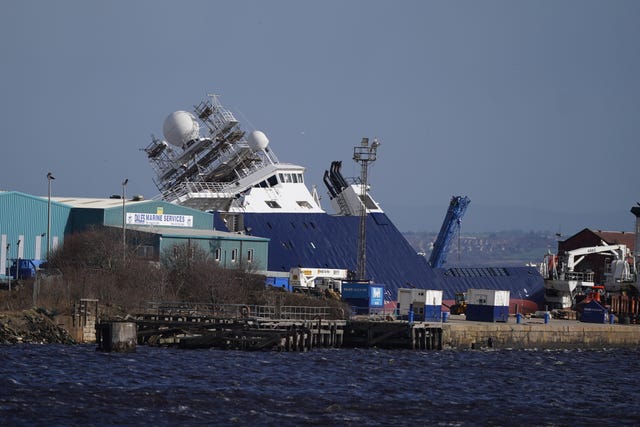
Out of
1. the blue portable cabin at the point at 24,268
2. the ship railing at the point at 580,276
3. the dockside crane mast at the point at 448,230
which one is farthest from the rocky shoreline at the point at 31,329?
the ship railing at the point at 580,276

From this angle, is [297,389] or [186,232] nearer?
[297,389]

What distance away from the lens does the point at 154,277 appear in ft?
233

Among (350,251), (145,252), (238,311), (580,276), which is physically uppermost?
(350,251)

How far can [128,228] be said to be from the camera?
7856 cm

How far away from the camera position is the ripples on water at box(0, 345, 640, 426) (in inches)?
1651

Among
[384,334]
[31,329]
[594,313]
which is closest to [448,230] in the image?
[594,313]

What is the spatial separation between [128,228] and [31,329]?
1885 centimetres

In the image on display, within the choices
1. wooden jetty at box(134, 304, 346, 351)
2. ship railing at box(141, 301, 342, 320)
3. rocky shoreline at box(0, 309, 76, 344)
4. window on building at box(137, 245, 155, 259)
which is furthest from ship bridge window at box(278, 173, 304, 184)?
rocky shoreline at box(0, 309, 76, 344)

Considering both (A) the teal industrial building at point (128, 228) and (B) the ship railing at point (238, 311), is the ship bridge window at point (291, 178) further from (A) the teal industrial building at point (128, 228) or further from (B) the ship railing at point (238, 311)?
(B) the ship railing at point (238, 311)

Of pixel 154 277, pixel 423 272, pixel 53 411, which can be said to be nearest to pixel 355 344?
pixel 154 277

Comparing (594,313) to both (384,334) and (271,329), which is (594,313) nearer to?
(384,334)

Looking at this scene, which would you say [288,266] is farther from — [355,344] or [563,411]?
[563,411]

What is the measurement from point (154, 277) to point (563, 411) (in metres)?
28.9

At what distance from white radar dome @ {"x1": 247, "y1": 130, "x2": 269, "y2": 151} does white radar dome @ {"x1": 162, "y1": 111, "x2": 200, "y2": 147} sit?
10.4 feet
